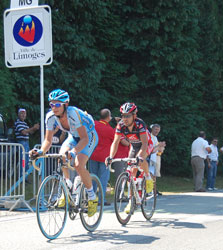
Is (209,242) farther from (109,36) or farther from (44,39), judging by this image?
(109,36)

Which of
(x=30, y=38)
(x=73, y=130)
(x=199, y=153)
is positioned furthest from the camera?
(x=199, y=153)

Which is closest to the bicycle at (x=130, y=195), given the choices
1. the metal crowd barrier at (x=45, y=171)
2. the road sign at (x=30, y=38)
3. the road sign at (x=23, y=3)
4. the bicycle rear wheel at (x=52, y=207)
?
the bicycle rear wheel at (x=52, y=207)

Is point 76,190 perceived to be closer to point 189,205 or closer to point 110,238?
point 110,238

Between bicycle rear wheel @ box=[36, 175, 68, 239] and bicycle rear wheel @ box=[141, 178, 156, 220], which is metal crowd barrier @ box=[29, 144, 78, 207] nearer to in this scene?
bicycle rear wheel @ box=[141, 178, 156, 220]

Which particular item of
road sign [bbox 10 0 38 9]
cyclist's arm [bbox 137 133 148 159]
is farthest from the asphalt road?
road sign [bbox 10 0 38 9]

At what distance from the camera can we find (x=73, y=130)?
7.16m

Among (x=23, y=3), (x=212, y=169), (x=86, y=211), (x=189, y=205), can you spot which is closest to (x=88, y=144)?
(x=86, y=211)

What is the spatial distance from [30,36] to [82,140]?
4.00m

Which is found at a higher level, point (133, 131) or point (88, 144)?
point (133, 131)

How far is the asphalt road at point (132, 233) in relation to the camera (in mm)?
6582

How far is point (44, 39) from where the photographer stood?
10.2 m

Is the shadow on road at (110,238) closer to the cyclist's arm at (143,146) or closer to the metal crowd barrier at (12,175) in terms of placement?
the cyclist's arm at (143,146)

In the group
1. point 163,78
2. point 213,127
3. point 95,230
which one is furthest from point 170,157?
point 95,230

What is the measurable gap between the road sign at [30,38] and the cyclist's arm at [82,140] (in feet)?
11.2
